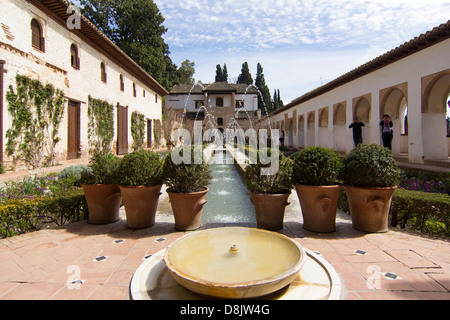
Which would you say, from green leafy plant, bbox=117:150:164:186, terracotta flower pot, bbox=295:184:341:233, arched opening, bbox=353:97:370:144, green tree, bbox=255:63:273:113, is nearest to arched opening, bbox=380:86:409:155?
arched opening, bbox=353:97:370:144

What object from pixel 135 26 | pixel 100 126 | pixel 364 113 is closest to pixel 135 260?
pixel 100 126

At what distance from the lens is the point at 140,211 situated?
392cm

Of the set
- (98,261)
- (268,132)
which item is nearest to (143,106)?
(268,132)

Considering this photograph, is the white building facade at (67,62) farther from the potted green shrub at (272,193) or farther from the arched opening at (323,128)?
the arched opening at (323,128)

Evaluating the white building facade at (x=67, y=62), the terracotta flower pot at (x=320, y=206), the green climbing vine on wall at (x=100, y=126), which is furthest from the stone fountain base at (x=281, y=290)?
the green climbing vine on wall at (x=100, y=126)

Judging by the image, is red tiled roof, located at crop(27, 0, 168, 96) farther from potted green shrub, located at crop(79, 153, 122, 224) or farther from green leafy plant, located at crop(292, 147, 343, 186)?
green leafy plant, located at crop(292, 147, 343, 186)

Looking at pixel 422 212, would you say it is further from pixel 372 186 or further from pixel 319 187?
pixel 319 187

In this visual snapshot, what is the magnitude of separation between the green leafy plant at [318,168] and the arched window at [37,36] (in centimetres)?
918

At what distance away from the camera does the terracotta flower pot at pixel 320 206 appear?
3.68m

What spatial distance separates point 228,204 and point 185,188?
8.07 ft

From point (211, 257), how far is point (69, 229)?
268 cm

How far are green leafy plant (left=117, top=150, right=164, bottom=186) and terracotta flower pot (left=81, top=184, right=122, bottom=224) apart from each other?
41cm

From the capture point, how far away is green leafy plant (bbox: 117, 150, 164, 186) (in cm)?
382
